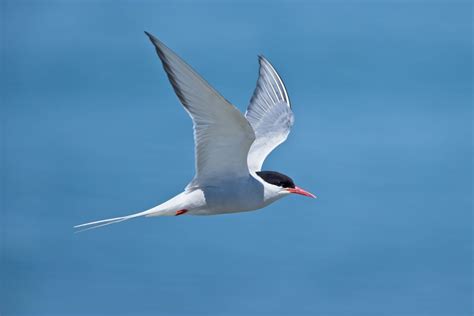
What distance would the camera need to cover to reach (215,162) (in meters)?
5.87

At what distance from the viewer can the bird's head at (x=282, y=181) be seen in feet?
20.2

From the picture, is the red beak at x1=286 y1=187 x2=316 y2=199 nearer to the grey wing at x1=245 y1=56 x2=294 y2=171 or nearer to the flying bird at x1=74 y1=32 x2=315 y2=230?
the flying bird at x1=74 y1=32 x2=315 y2=230

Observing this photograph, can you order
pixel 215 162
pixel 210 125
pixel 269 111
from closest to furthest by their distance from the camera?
pixel 210 125 < pixel 215 162 < pixel 269 111

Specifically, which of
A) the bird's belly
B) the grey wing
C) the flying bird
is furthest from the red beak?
the grey wing

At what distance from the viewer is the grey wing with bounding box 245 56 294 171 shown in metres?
6.96

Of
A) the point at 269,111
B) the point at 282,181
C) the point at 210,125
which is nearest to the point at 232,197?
the point at 282,181

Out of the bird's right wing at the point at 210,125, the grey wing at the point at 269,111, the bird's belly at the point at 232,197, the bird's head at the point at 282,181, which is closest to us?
the bird's right wing at the point at 210,125

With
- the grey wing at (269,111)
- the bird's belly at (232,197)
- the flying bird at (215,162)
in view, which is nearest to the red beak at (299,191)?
the flying bird at (215,162)

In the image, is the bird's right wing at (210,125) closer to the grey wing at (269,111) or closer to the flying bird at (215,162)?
the flying bird at (215,162)

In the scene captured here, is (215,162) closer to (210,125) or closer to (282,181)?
(210,125)

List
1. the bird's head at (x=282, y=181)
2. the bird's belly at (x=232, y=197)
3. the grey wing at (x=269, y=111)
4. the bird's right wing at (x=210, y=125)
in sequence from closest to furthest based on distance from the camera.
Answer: the bird's right wing at (x=210, y=125) < the bird's belly at (x=232, y=197) < the bird's head at (x=282, y=181) < the grey wing at (x=269, y=111)

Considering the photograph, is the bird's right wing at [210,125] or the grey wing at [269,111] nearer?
the bird's right wing at [210,125]

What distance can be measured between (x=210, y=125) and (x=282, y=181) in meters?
0.83

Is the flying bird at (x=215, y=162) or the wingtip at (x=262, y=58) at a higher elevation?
the wingtip at (x=262, y=58)
